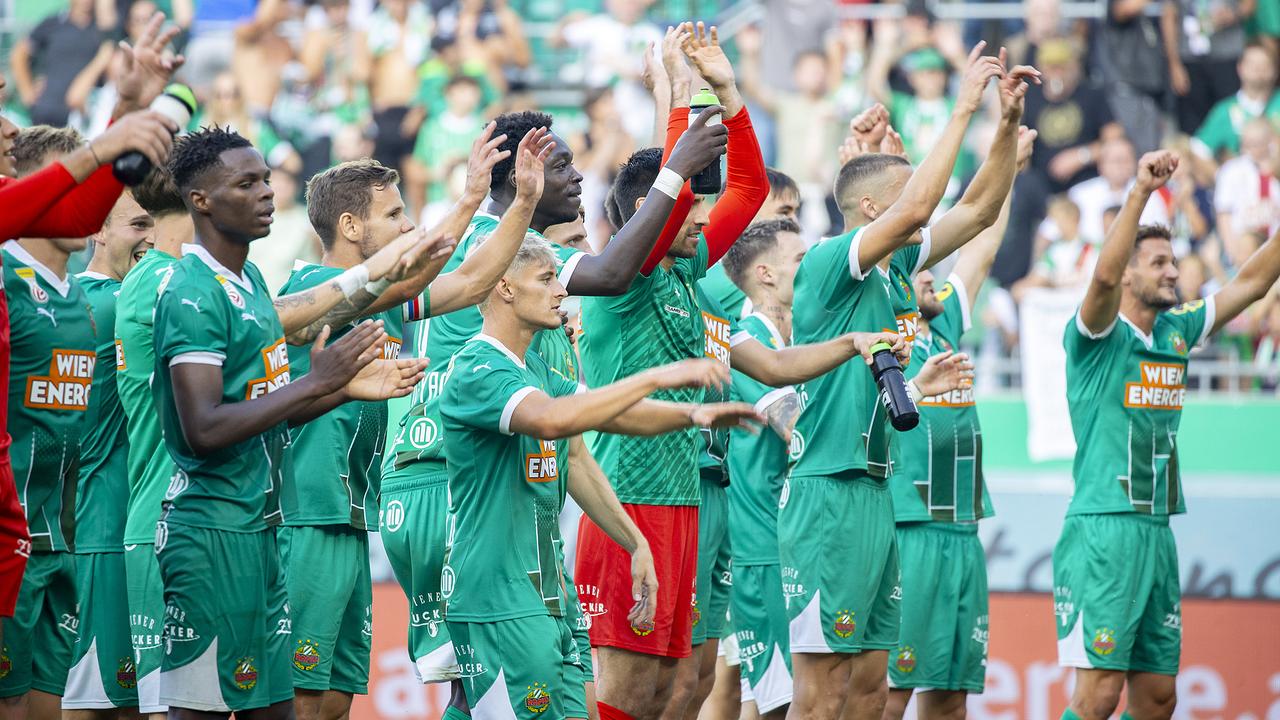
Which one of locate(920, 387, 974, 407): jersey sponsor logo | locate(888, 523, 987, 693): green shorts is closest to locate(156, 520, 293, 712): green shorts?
locate(888, 523, 987, 693): green shorts

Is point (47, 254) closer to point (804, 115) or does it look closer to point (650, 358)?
point (650, 358)

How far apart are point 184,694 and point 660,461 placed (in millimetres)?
2304

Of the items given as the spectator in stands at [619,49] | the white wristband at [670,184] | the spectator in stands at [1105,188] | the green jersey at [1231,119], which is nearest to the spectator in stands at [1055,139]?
the spectator in stands at [1105,188]

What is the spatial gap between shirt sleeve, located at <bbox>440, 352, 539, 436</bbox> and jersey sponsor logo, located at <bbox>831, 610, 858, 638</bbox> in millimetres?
2251

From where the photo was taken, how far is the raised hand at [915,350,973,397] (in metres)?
6.72

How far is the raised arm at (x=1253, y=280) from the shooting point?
902 cm

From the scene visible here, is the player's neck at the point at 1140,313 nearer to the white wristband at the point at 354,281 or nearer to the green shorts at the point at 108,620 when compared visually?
the white wristband at the point at 354,281

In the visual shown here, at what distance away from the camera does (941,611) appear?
8.41 m

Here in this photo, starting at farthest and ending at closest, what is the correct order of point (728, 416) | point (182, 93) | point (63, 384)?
point (63, 384) → point (182, 93) → point (728, 416)

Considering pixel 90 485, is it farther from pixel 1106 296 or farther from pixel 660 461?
pixel 1106 296

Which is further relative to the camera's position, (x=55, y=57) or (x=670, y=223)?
(x=55, y=57)

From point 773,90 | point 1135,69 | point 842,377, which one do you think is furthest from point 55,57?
point 842,377

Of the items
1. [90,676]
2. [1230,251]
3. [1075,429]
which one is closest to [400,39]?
[1230,251]

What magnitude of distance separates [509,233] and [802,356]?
159cm
